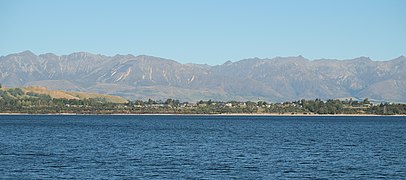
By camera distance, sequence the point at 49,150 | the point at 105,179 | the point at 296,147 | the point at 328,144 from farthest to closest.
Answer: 1. the point at 328,144
2. the point at 296,147
3. the point at 49,150
4. the point at 105,179

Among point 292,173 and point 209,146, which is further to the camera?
point 209,146

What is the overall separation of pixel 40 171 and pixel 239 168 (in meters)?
18.8

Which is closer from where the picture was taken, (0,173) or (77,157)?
(0,173)

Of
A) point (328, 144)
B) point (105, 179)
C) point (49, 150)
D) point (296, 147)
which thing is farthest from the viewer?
point (328, 144)

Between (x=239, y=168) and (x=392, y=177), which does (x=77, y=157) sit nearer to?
(x=239, y=168)

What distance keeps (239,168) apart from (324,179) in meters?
10.3

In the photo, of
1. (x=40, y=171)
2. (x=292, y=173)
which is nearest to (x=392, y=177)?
(x=292, y=173)

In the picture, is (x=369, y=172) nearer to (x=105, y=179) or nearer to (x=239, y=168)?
(x=239, y=168)

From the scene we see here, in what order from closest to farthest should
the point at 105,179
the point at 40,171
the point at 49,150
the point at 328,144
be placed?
1. the point at 105,179
2. the point at 40,171
3. the point at 49,150
4. the point at 328,144

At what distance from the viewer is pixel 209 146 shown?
4065 inches

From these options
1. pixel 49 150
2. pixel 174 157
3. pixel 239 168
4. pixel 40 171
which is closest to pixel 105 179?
pixel 40 171

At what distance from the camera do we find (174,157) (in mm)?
85062

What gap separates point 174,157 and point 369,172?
914 inches

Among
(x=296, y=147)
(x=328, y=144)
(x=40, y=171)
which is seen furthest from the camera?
(x=328, y=144)
